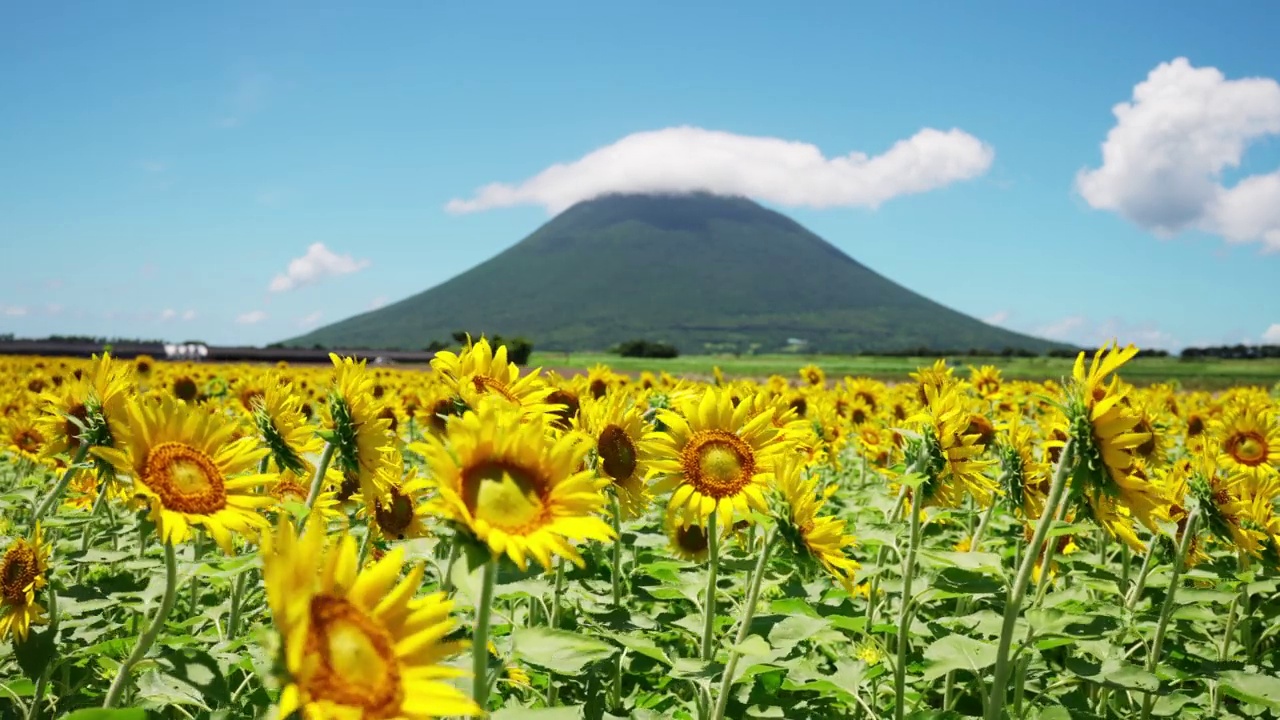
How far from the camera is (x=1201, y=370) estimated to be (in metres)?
46.8

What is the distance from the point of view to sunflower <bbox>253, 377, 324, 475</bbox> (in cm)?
329

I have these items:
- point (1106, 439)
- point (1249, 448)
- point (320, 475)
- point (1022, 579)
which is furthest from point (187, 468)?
point (1249, 448)

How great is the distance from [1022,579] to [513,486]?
1.87 metres

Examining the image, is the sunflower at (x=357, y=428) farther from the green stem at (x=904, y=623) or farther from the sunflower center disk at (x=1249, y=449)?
the sunflower center disk at (x=1249, y=449)

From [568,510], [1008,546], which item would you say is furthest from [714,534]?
[1008,546]

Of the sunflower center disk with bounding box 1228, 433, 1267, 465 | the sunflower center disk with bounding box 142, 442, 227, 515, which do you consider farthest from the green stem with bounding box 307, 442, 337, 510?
the sunflower center disk with bounding box 1228, 433, 1267, 465

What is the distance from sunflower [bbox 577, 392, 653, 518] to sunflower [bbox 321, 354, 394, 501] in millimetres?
854

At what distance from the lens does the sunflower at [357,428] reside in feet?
10.2

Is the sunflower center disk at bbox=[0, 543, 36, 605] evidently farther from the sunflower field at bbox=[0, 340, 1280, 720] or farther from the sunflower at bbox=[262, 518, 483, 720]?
the sunflower at bbox=[262, 518, 483, 720]

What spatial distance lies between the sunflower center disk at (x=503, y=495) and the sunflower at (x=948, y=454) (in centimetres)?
225

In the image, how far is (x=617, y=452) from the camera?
3238mm

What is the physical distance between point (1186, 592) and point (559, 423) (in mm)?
3547

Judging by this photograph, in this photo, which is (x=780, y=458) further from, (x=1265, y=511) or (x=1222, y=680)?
(x=1265, y=511)

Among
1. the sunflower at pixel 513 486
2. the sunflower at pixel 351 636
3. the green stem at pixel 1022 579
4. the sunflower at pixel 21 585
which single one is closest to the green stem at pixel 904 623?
the green stem at pixel 1022 579
